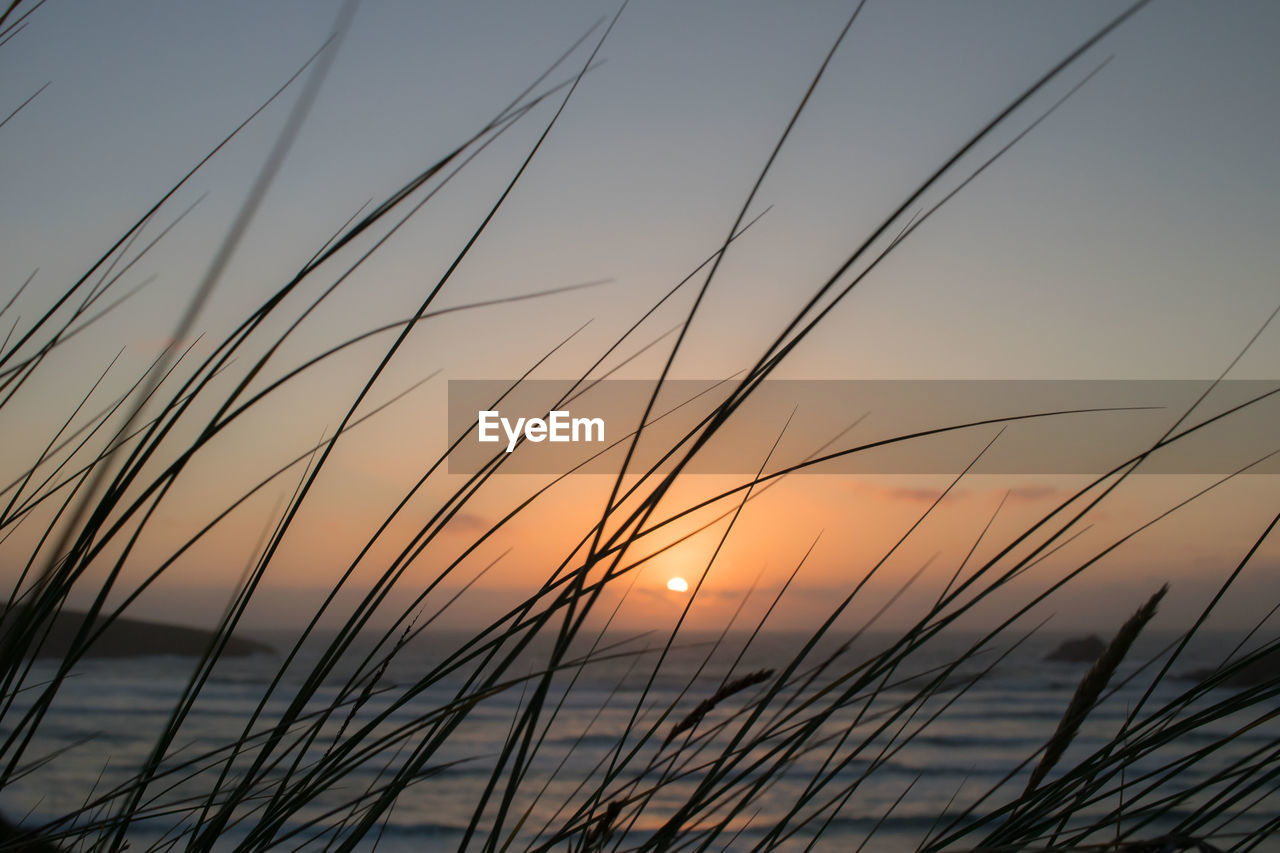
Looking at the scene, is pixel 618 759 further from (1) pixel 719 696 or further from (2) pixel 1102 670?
(2) pixel 1102 670

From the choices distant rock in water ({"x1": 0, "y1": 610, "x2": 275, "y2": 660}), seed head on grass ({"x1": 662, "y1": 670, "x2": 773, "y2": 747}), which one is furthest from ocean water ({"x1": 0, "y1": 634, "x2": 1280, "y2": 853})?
distant rock in water ({"x1": 0, "y1": 610, "x2": 275, "y2": 660})

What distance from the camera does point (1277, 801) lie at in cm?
362

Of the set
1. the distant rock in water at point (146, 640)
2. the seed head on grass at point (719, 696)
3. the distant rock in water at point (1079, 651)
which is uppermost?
the distant rock in water at point (1079, 651)

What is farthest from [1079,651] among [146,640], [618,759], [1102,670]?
[1102,670]

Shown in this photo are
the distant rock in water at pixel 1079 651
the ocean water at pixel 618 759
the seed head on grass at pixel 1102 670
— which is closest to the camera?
the seed head on grass at pixel 1102 670

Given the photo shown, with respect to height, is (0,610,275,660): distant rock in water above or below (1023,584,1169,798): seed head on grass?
above

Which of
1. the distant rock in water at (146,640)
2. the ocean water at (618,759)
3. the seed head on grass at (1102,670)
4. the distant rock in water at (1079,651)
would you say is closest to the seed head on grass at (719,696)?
the ocean water at (618,759)

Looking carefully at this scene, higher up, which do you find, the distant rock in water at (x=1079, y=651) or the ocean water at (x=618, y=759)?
the distant rock in water at (x=1079, y=651)

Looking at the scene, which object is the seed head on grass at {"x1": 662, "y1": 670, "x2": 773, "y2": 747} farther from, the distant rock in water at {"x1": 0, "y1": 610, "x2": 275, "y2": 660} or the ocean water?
the distant rock in water at {"x1": 0, "y1": 610, "x2": 275, "y2": 660}

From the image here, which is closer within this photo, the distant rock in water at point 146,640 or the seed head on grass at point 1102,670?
the seed head on grass at point 1102,670

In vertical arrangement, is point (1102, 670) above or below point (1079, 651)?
below

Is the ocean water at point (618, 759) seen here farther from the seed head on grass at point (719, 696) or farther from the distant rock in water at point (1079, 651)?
the distant rock in water at point (1079, 651)

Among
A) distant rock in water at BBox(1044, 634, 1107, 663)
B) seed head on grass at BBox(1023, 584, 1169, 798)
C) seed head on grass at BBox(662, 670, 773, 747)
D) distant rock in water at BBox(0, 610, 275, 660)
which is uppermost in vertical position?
distant rock in water at BBox(1044, 634, 1107, 663)

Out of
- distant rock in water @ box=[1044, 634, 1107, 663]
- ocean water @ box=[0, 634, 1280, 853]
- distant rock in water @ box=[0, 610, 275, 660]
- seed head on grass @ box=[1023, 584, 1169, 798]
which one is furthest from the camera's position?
distant rock in water @ box=[1044, 634, 1107, 663]
